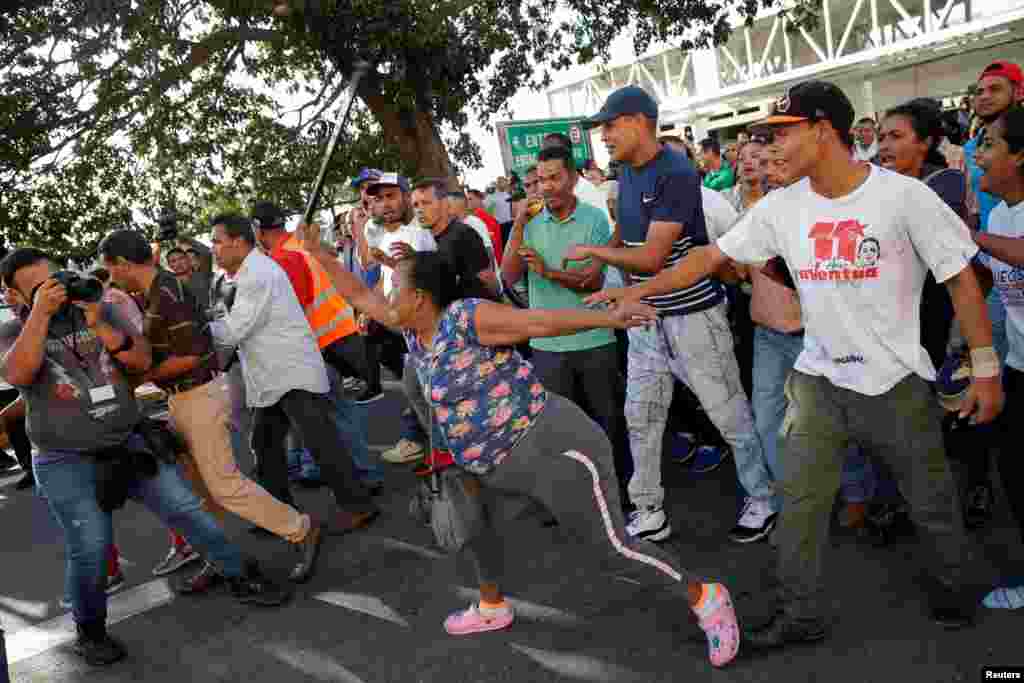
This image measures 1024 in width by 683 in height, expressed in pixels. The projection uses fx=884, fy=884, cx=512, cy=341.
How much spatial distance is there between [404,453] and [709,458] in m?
2.24

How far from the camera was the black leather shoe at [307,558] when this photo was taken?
445cm

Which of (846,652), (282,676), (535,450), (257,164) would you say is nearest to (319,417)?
(282,676)

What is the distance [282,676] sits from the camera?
141 inches

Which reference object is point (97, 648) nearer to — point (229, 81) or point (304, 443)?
point (304, 443)

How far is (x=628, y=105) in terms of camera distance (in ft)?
12.8

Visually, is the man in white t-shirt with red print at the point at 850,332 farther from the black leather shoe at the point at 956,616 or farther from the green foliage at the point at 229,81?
the green foliage at the point at 229,81

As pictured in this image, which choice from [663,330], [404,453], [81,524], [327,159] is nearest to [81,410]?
[81,524]

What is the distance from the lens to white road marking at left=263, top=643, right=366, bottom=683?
3.51 metres

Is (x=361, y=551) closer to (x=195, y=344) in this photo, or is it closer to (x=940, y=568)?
(x=195, y=344)

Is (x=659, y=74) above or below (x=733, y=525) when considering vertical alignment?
above

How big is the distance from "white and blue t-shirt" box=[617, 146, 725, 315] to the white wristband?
1267 millimetres

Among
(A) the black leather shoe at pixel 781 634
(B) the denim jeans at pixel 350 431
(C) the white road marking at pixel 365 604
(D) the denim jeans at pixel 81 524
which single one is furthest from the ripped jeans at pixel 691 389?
(D) the denim jeans at pixel 81 524

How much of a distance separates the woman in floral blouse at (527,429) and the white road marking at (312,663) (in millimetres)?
1067

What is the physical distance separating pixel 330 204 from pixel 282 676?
1243cm
